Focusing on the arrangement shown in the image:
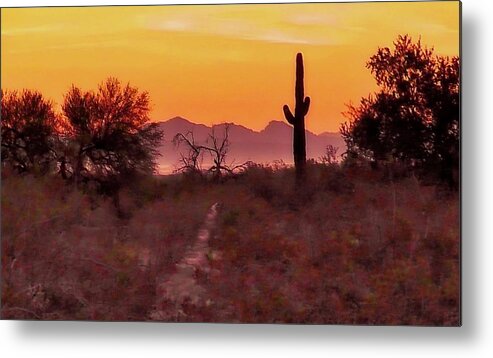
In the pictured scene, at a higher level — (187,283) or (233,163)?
(233,163)

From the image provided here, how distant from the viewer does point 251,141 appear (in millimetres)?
5246

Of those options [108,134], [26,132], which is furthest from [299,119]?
[26,132]

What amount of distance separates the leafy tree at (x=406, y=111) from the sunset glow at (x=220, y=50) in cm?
6

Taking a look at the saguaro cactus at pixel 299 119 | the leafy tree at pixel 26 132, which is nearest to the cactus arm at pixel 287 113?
the saguaro cactus at pixel 299 119

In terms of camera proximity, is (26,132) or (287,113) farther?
(26,132)

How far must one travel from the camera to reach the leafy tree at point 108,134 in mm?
5312

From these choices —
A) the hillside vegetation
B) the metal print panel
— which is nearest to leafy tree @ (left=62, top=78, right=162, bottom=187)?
the metal print panel

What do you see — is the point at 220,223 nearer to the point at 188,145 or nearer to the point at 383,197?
the point at 188,145

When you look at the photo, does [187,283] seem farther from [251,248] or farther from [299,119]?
[299,119]

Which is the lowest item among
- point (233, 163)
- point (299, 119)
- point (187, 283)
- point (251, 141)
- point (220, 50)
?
point (187, 283)

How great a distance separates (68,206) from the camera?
5363mm

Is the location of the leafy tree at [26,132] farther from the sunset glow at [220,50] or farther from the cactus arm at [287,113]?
the cactus arm at [287,113]

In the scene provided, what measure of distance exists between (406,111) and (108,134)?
169 cm

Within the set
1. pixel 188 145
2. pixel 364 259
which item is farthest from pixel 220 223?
pixel 364 259
